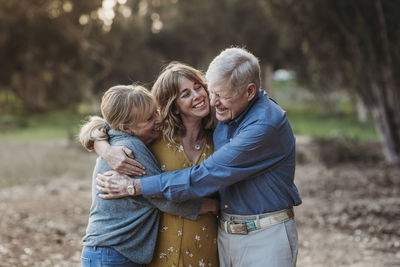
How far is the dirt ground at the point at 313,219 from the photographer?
593 cm

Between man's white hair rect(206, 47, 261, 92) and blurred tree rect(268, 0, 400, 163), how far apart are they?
8.52 meters

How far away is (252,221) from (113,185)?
884 mm

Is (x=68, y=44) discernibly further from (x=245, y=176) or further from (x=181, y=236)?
(x=245, y=176)

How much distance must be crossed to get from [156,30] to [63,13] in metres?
16.7

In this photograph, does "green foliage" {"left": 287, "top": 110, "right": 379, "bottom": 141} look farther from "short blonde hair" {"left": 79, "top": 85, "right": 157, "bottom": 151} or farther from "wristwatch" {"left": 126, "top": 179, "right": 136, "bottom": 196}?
"wristwatch" {"left": 126, "top": 179, "right": 136, "bottom": 196}

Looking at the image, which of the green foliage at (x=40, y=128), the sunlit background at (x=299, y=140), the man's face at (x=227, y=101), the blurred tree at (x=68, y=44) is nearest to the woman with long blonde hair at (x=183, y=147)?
the man's face at (x=227, y=101)

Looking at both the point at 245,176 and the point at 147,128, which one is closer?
the point at 245,176

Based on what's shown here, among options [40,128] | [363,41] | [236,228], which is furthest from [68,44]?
[236,228]

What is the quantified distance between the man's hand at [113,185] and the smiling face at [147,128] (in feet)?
1.01

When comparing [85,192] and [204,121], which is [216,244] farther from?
[85,192]

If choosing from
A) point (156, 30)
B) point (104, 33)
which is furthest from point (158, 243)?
point (156, 30)

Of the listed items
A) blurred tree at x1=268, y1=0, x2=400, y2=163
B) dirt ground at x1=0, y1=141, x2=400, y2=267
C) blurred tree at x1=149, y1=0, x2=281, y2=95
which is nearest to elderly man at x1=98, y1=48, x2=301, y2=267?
dirt ground at x1=0, y1=141, x2=400, y2=267

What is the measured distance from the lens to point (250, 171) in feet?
8.91

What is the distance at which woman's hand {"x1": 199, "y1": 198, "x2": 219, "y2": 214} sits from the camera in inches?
116
